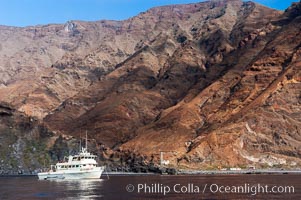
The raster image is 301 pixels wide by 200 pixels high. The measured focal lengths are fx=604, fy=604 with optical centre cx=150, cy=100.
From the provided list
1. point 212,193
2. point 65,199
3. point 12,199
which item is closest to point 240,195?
point 212,193

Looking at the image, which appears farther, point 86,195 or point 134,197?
point 86,195

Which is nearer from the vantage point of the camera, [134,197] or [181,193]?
[134,197]

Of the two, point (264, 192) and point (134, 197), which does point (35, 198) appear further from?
point (264, 192)

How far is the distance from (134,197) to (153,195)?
20.0 feet

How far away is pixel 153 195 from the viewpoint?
128 meters

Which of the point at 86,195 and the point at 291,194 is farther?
the point at 86,195

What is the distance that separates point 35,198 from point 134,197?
20.8m

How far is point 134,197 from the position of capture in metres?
123

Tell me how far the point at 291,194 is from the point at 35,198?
5279 cm

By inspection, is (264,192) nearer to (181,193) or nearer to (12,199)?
(181,193)

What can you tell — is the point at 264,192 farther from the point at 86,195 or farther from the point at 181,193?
the point at 86,195

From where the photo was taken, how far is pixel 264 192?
13162cm

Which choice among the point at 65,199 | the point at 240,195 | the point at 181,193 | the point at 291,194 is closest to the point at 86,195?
the point at 65,199

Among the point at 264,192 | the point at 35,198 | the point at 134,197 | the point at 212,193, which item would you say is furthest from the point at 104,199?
the point at 264,192
